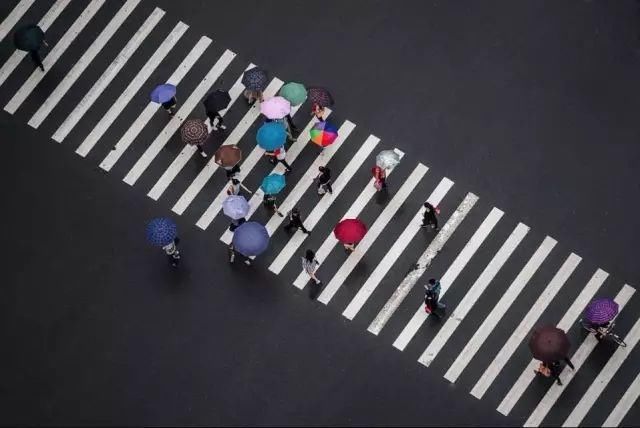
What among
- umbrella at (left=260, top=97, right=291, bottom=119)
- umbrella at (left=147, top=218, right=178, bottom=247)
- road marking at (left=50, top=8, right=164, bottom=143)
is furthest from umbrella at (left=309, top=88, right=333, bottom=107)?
road marking at (left=50, top=8, right=164, bottom=143)

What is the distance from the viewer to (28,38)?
139ft

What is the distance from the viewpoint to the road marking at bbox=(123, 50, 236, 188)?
42.6 metres

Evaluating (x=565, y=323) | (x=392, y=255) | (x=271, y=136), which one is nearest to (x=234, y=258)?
(x=271, y=136)

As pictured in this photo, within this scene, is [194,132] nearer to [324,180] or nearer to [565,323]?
[324,180]

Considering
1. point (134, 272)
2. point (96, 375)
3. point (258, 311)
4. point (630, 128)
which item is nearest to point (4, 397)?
point (96, 375)

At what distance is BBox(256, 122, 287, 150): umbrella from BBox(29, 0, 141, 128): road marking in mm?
6449

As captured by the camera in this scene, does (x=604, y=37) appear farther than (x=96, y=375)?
Yes

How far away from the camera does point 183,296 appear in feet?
135

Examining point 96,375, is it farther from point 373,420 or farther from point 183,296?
point 373,420

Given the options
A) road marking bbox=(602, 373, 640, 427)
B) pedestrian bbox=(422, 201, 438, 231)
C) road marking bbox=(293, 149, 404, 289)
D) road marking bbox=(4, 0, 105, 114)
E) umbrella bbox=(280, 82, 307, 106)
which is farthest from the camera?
road marking bbox=(4, 0, 105, 114)

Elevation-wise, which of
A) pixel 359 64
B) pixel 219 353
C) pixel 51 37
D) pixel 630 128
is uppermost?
pixel 630 128

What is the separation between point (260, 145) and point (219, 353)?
6.67m

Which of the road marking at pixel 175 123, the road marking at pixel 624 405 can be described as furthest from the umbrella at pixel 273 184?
the road marking at pixel 624 405

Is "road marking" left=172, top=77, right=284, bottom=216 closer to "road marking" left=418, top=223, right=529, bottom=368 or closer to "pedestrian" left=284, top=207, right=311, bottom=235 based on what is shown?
"pedestrian" left=284, top=207, right=311, bottom=235
